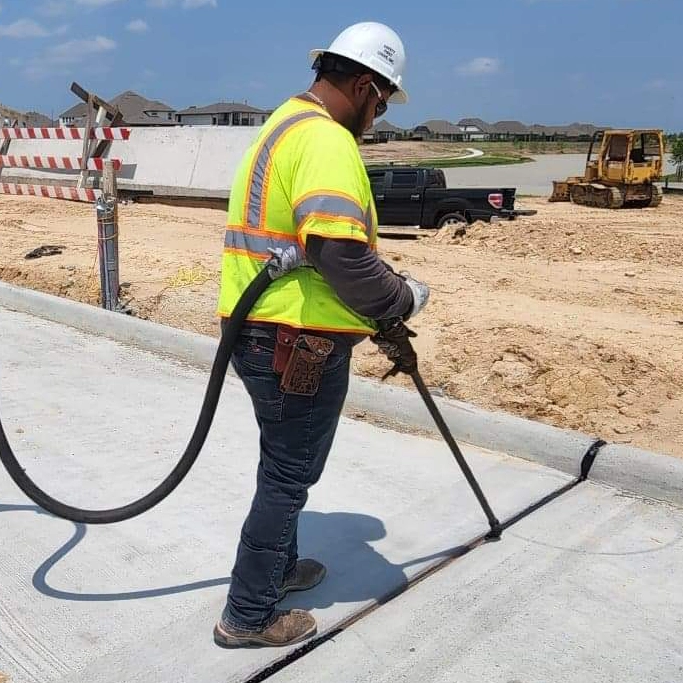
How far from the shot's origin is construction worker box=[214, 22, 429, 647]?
2361 mm

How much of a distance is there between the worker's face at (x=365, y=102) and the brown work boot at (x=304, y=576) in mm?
1675

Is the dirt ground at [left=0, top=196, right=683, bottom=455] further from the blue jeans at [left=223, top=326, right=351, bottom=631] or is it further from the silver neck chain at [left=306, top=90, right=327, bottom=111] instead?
the silver neck chain at [left=306, top=90, right=327, bottom=111]

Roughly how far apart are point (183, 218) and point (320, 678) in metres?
12.6

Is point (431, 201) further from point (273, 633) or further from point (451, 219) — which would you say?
point (273, 633)

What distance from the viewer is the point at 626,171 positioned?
74.8 ft

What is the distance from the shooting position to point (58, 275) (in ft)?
30.3

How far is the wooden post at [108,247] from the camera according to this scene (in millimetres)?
7348

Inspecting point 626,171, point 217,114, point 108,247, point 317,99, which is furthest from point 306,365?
point 217,114

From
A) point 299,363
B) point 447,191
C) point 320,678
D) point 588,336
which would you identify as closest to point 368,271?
point 299,363

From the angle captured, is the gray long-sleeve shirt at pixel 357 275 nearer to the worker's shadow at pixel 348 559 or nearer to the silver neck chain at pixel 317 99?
the silver neck chain at pixel 317 99

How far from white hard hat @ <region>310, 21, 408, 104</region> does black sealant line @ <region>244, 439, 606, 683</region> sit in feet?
6.25

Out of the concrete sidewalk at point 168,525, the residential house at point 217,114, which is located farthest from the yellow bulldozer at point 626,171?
the residential house at point 217,114

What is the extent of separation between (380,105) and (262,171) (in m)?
0.48

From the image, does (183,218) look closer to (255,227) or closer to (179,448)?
(179,448)
